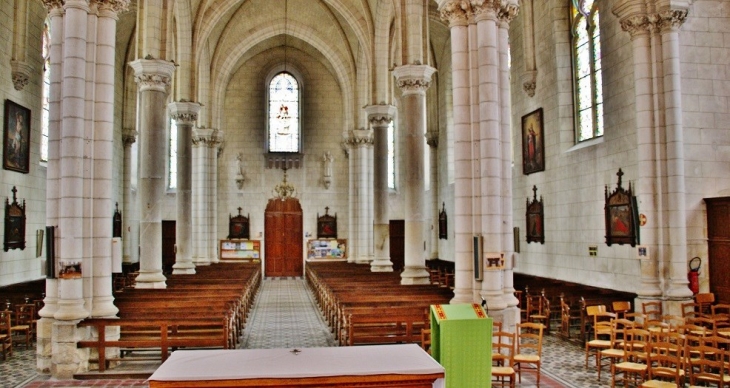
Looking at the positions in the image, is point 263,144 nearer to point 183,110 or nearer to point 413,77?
point 183,110

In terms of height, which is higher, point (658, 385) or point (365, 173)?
point (365, 173)

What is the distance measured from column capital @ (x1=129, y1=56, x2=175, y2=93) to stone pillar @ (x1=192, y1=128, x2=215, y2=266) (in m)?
11.3

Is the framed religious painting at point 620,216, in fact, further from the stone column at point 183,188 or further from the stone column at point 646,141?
the stone column at point 183,188

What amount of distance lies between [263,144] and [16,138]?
15.3 meters

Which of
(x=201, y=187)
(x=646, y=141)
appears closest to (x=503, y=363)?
(x=646, y=141)

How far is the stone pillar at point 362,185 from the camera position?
28.1 m

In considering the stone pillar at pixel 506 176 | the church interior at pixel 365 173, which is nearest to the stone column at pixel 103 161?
the church interior at pixel 365 173

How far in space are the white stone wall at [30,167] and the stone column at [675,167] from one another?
1744cm

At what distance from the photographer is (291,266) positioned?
107 ft

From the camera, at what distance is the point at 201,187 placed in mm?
28125

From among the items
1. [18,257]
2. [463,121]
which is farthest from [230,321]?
[18,257]

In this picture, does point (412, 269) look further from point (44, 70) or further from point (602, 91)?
point (44, 70)

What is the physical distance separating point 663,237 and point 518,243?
8030 mm

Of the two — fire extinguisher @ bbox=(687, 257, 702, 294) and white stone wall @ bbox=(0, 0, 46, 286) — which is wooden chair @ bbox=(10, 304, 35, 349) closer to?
white stone wall @ bbox=(0, 0, 46, 286)
